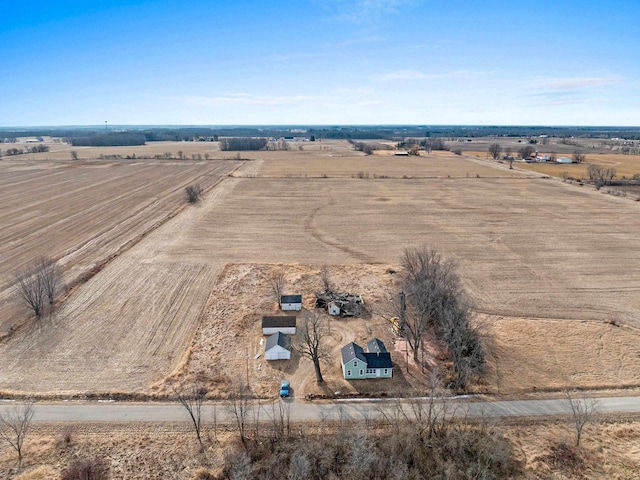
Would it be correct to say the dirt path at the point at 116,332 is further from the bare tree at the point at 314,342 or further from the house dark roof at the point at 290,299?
the bare tree at the point at 314,342

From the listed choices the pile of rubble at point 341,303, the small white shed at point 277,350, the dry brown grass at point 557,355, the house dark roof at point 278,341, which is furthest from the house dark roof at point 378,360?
the pile of rubble at point 341,303

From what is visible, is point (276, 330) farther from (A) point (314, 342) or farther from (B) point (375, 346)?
(B) point (375, 346)

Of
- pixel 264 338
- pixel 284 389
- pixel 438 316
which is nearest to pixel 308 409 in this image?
pixel 284 389

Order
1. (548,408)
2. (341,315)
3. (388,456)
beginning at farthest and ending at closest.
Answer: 1. (341,315)
2. (548,408)
3. (388,456)

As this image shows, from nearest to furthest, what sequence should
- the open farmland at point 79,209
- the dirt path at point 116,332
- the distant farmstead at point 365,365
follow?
the dirt path at point 116,332 → the distant farmstead at point 365,365 → the open farmland at point 79,209

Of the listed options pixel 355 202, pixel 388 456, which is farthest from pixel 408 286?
pixel 355 202

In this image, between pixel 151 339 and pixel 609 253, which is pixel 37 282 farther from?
pixel 609 253

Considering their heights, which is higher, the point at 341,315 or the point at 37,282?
the point at 37,282
